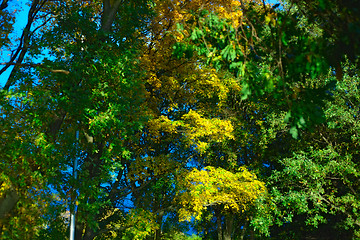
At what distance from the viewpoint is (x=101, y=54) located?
12.0m

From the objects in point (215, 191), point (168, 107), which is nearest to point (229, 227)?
point (215, 191)

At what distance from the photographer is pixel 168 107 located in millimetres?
19734

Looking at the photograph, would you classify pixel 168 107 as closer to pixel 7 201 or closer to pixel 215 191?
pixel 215 191

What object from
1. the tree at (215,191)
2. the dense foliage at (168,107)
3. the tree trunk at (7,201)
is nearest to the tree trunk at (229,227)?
the dense foliage at (168,107)

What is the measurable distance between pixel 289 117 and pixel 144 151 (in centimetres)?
1415

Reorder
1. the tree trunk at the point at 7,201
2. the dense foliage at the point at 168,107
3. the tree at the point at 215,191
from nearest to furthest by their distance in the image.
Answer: the dense foliage at the point at 168,107
the tree trunk at the point at 7,201
the tree at the point at 215,191

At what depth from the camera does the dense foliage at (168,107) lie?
5707 millimetres

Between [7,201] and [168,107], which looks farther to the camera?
[168,107]

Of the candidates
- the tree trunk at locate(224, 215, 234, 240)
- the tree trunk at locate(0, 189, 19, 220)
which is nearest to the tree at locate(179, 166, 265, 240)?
the tree trunk at locate(224, 215, 234, 240)

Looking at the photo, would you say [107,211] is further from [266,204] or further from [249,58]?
[249,58]

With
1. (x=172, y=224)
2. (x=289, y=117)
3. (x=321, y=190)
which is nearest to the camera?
(x=289, y=117)

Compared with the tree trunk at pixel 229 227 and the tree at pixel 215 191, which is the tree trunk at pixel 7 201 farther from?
the tree trunk at pixel 229 227

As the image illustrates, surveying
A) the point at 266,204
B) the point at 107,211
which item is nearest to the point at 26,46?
the point at 107,211

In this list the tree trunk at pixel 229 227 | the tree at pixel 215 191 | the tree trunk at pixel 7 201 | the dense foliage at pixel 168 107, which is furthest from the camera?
the tree trunk at pixel 229 227
